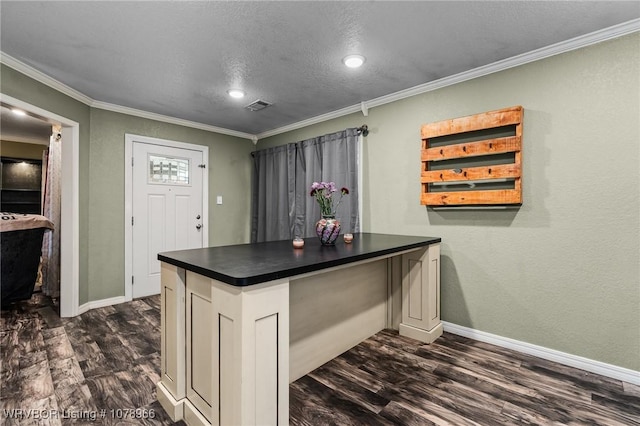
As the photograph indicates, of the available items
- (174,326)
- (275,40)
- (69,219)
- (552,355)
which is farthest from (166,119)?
(552,355)

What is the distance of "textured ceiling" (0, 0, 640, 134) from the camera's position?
1.84 metres

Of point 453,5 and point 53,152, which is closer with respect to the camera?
point 453,5

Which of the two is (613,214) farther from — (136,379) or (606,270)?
(136,379)

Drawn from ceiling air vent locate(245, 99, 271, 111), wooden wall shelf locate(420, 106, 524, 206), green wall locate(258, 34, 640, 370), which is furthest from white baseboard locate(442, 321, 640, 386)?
ceiling air vent locate(245, 99, 271, 111)

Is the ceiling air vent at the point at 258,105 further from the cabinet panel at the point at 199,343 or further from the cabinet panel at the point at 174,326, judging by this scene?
the cabinet panel at the point at 199,343

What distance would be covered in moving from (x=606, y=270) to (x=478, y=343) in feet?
3.52

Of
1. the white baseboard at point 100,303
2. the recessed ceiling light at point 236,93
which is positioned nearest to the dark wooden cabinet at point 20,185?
the white baseboard at point 100,303

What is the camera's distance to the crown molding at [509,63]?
6.72ft

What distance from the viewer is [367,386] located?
197 centimetres

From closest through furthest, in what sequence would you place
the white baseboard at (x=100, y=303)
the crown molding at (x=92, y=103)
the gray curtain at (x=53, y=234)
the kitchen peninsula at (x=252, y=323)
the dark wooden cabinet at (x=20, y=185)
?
the kitchen peninsula at (x=252, y=323) → the crown molding at (x=92, y=103) → the white baseboard at (x=100, y=303) → the gray curtain at (x=53, y=234) → the dark wooden cabinet at (x=20, y=185)

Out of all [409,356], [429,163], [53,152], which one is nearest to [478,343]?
[409,356]

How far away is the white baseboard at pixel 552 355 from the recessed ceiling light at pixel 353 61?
2419 mm

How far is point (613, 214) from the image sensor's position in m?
2.08

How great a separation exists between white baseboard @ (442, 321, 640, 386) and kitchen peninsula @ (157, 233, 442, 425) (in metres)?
0.35
